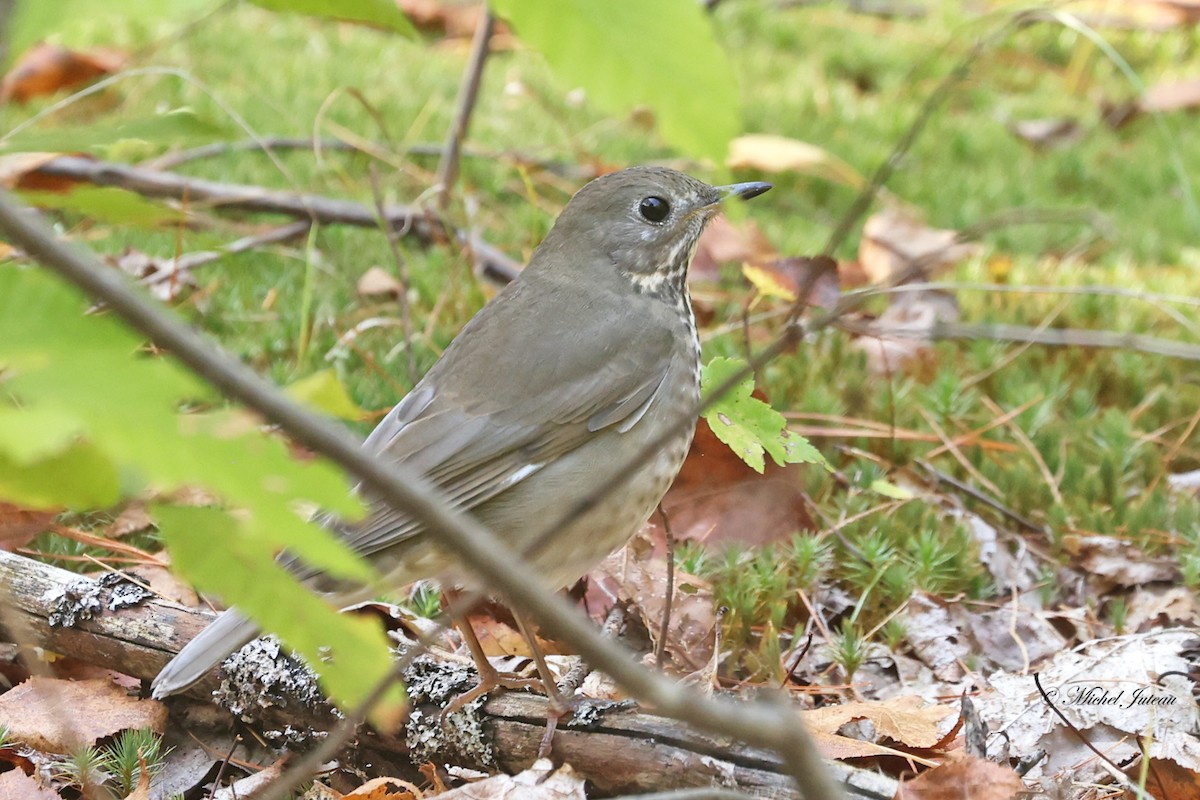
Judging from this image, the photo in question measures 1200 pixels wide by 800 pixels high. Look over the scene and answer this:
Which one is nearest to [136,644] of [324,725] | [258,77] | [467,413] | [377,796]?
[324,725]

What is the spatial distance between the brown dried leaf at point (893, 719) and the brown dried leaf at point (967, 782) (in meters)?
0.22

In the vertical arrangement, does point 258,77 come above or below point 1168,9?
above

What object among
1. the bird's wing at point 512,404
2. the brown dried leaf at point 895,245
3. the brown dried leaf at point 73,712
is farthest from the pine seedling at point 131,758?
the brown dried leaf at point 895,245

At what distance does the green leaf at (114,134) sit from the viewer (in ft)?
4.93

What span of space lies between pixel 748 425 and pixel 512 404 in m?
0.62

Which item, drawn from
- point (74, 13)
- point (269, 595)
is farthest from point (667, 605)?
point (74, 13)

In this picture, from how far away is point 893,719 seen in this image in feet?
9.11

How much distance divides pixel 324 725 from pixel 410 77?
18.3ft

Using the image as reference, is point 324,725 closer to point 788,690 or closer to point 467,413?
point 467,413

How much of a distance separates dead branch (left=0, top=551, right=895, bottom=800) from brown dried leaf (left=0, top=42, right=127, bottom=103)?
4287mm

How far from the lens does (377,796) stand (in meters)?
2.47

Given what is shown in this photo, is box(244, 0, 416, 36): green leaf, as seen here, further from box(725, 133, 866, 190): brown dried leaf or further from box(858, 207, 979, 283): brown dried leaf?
box(725, 133, 866, 190): brown dried leaf

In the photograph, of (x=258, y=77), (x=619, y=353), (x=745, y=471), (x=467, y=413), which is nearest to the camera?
(x=467, y=413)

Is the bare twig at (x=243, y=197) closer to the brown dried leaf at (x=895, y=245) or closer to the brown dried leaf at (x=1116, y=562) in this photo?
the brown dried leaf at (x=895, y=245)
